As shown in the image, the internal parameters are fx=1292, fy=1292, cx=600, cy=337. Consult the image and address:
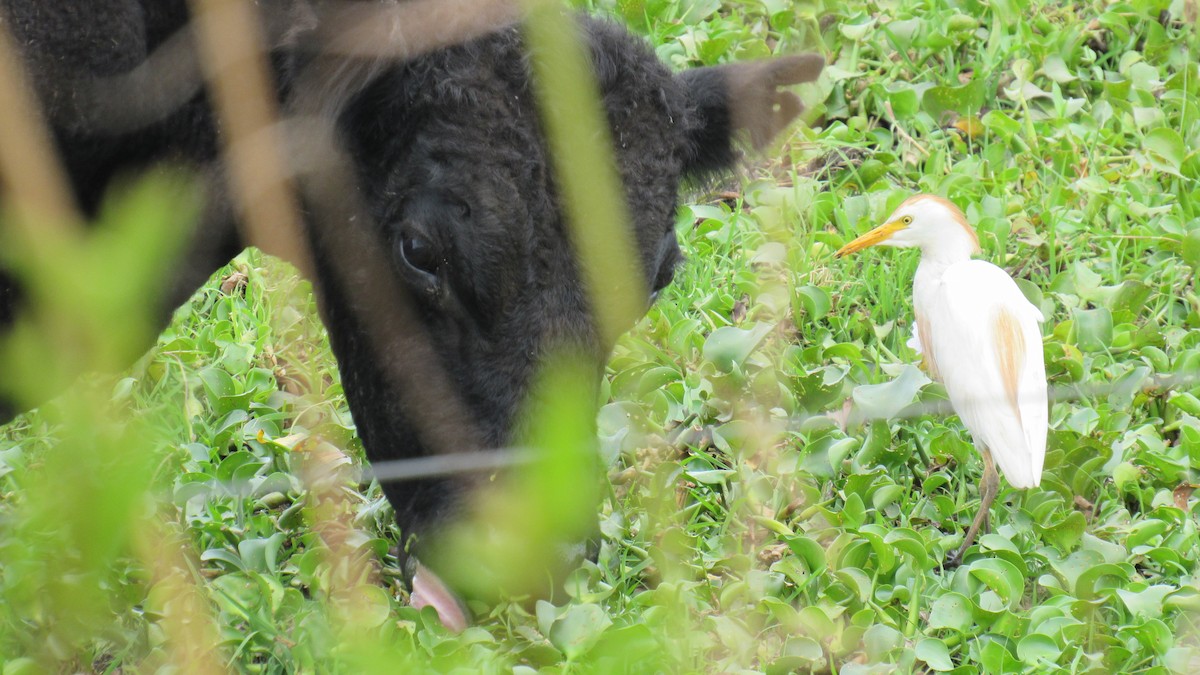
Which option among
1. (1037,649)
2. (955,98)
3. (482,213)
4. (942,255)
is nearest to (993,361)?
(942,255)

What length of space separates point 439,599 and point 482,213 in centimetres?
97

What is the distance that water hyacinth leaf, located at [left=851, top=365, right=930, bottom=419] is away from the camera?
3.57m

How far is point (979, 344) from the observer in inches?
133

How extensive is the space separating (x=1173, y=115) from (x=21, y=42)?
4.35 metres

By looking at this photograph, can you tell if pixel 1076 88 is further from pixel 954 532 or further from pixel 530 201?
pixel 530 201

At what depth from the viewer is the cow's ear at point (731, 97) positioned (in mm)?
3160

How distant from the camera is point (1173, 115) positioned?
5156 millimetres

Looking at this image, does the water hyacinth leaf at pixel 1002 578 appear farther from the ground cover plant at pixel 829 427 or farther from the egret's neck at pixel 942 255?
the egret's neck at pixel 942 255

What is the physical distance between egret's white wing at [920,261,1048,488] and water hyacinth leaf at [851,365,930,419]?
8 cm

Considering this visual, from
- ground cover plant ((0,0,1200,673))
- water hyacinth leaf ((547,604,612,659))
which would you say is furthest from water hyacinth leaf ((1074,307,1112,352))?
water hyacinth leaf ((547,604,612,659))

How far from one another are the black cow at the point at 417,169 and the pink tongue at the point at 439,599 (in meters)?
0.18

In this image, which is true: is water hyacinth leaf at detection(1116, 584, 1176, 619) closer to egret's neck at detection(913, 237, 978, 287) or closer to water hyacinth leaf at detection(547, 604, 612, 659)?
egret's neck at detection(913, 237, 978, 287)

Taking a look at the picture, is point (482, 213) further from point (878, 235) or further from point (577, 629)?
point (878, 235)

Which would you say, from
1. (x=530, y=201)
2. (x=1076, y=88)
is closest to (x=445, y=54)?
(x=530, y=201)
